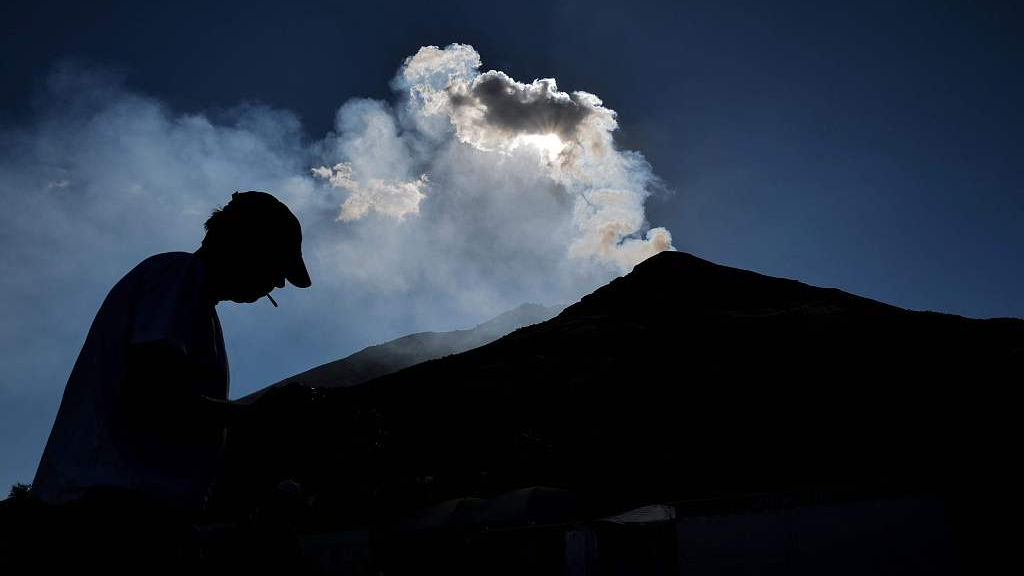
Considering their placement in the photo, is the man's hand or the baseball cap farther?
the baseball cap

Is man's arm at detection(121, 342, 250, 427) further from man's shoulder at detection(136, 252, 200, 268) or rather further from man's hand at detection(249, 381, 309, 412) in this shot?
man's shoulder at detection(136, 252, 200, 268)

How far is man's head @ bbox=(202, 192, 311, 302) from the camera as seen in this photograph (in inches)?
71.7

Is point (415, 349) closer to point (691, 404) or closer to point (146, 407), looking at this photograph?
point (691, 404)

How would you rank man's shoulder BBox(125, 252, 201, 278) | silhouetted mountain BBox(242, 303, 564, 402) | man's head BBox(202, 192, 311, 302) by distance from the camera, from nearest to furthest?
man's shoulder BBox(125, 252, 201, 278) → man's head BBox(202, 192, 311, 302) → silhouetted mountain BBox(242, 303, 564, 402)

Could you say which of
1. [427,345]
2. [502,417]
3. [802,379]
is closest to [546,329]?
[502,417]

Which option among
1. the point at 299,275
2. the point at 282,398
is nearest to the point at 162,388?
the point at 282,398

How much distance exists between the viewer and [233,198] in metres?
1.93

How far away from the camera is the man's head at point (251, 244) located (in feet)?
5.98

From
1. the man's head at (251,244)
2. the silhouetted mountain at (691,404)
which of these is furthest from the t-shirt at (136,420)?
the silhouetted mountain at (691,404)

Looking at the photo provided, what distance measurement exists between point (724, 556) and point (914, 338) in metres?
24.7

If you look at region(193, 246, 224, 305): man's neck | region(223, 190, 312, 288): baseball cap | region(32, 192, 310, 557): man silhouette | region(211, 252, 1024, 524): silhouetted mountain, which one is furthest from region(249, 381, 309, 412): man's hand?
region(211, 252, 1024, 524): silhouetted mountain

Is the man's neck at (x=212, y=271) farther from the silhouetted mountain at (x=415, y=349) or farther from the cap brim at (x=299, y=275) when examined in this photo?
the silhouetted mountain at (x=415, y=349)

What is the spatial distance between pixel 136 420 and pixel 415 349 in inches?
3688

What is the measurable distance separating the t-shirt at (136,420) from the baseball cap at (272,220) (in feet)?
0.70
